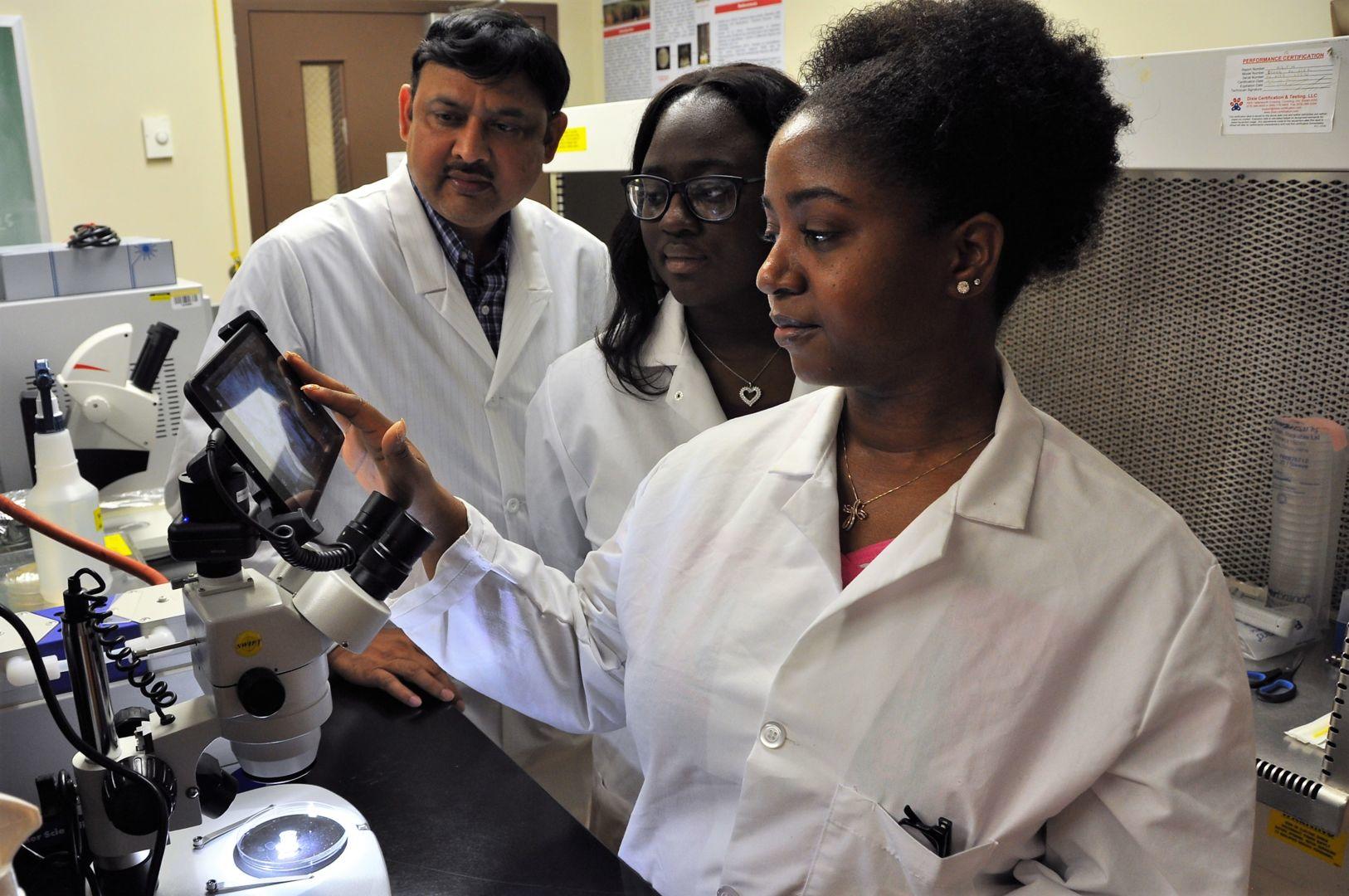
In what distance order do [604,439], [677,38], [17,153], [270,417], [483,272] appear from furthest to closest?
1. [677,38]
2. [17,153]
3. [483,272]
4. [604,439]
5. [270,417]

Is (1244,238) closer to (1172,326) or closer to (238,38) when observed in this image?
(1172,326)

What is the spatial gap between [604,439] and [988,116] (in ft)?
2.18

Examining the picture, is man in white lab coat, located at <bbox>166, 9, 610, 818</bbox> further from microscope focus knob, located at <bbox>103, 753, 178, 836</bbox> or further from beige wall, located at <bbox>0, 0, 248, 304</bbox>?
beige wall, located at <bbox>0, 0, 248, 304</bbox>

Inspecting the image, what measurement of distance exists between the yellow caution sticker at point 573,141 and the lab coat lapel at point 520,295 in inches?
8.2

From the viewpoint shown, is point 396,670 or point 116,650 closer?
point 116,650

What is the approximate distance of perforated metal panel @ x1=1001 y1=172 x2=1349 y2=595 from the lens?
1.30m

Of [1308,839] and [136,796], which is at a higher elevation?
[136,796]

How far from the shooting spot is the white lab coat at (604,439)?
52.9 inches

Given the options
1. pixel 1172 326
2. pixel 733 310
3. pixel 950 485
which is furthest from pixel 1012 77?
pixel 1172 326

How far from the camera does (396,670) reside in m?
1.31

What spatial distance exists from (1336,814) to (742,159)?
945 millimetres

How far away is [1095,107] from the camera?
90cm

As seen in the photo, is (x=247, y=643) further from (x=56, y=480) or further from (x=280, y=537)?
(x=56, y=480)

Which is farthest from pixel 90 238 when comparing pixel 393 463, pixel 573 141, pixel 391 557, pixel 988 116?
pixel 988 116
